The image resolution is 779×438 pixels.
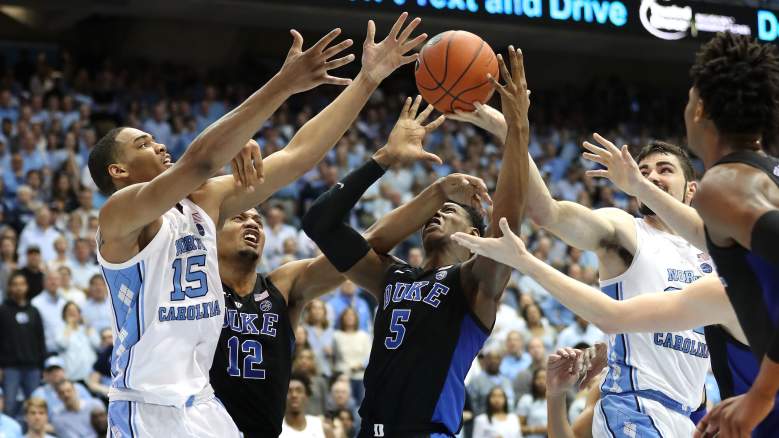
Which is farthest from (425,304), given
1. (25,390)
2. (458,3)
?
(458,3)

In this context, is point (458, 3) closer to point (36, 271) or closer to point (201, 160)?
point (36, 271)

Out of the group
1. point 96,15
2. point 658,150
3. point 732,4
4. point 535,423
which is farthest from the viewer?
point 96,15

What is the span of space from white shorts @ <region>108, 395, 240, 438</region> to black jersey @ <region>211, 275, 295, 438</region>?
0.74 metres

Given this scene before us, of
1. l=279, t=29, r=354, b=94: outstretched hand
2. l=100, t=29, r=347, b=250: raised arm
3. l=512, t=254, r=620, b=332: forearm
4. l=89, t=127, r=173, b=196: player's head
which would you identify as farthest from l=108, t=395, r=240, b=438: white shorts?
l=512, t=254, r=620, b=332: forearm

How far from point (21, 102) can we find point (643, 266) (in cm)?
1167

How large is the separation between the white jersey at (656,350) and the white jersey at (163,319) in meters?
2.23

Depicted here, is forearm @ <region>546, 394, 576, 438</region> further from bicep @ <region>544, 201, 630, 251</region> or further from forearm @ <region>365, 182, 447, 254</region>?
forearm @ <region>365, 182, 447, 254</region>

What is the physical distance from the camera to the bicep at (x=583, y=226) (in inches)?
210

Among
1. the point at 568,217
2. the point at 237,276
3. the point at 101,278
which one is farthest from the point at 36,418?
the point at 568,217

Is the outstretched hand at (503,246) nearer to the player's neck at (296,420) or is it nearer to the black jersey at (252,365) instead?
the black jersey at (252,365)

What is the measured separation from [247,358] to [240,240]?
653 millimetres

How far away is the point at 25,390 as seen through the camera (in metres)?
10.7

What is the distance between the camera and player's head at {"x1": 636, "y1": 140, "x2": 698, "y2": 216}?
5.63 m


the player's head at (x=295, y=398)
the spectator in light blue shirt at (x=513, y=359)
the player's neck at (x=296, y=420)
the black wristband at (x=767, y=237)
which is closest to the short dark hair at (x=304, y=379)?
the player's head at (x=295, y=398)
